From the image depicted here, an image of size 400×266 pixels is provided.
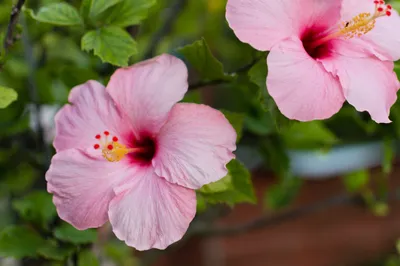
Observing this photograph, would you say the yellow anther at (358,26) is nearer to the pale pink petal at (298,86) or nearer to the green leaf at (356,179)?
the pale pink petal at (298,86)

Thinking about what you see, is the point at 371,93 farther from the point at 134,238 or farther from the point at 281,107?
the point at 134,238

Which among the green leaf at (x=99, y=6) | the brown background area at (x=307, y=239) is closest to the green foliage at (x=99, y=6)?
the green leaf at (x=99, y=6)

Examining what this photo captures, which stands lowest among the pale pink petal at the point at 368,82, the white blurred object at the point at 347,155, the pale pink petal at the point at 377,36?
the white blurred object at the point at 347,155

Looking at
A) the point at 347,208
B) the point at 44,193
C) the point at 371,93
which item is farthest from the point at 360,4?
the point at 347,208

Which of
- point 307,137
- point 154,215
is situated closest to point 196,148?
point 154,215

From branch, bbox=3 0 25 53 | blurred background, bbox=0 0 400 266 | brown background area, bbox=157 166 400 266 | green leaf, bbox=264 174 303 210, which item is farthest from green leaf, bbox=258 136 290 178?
brown background area, bbox=157 166 400 266

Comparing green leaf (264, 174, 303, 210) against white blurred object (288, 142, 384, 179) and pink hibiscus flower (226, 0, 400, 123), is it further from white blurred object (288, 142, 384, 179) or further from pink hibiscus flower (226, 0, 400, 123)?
pink hibiscus flower (226, 0, 400, 123)

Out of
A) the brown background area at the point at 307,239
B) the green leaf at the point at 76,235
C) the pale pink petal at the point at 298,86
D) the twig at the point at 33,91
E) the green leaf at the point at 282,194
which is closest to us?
the pale pink petal at the point at 298,86
